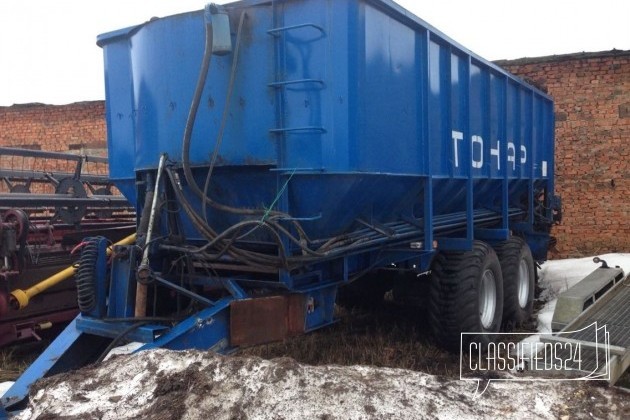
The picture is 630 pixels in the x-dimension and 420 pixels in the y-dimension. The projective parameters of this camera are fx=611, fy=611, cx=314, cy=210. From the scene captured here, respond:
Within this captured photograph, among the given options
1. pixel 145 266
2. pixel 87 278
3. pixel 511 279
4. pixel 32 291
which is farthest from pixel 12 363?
pixel 511 279

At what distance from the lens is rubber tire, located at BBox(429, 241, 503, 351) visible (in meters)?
5.56

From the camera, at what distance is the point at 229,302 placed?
13.1 feet

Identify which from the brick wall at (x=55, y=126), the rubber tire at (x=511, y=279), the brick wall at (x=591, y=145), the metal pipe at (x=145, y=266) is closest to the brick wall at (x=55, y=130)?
the brick wall at (x=55, y=126)

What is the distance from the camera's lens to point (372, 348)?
18.9 ft

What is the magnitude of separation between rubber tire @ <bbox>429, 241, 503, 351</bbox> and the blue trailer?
498 mm

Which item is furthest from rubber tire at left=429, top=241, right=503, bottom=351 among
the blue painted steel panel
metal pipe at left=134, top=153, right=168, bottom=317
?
metal pipe at left=134, top=153, right=168, bottom=317

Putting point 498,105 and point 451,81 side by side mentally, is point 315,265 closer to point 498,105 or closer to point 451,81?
point 451,81

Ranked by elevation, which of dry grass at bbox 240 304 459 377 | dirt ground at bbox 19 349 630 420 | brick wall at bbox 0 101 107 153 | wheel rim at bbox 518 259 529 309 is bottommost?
dry grass at bbox 240 304 459 377

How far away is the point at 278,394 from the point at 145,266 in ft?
4.55

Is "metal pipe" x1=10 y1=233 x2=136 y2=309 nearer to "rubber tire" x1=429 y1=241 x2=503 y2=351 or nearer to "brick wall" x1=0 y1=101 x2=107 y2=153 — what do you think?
"rubber tire" x1=429 y1=241 x2=503 y2=351

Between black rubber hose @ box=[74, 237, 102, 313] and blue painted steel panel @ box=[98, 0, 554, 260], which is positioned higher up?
blue painted steel panel @ box=[98, 0, 554, 260]

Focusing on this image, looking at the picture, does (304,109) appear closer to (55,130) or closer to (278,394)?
(278,394)

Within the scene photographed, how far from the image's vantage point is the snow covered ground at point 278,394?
3.10 metres

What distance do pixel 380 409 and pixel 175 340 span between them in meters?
1.37
